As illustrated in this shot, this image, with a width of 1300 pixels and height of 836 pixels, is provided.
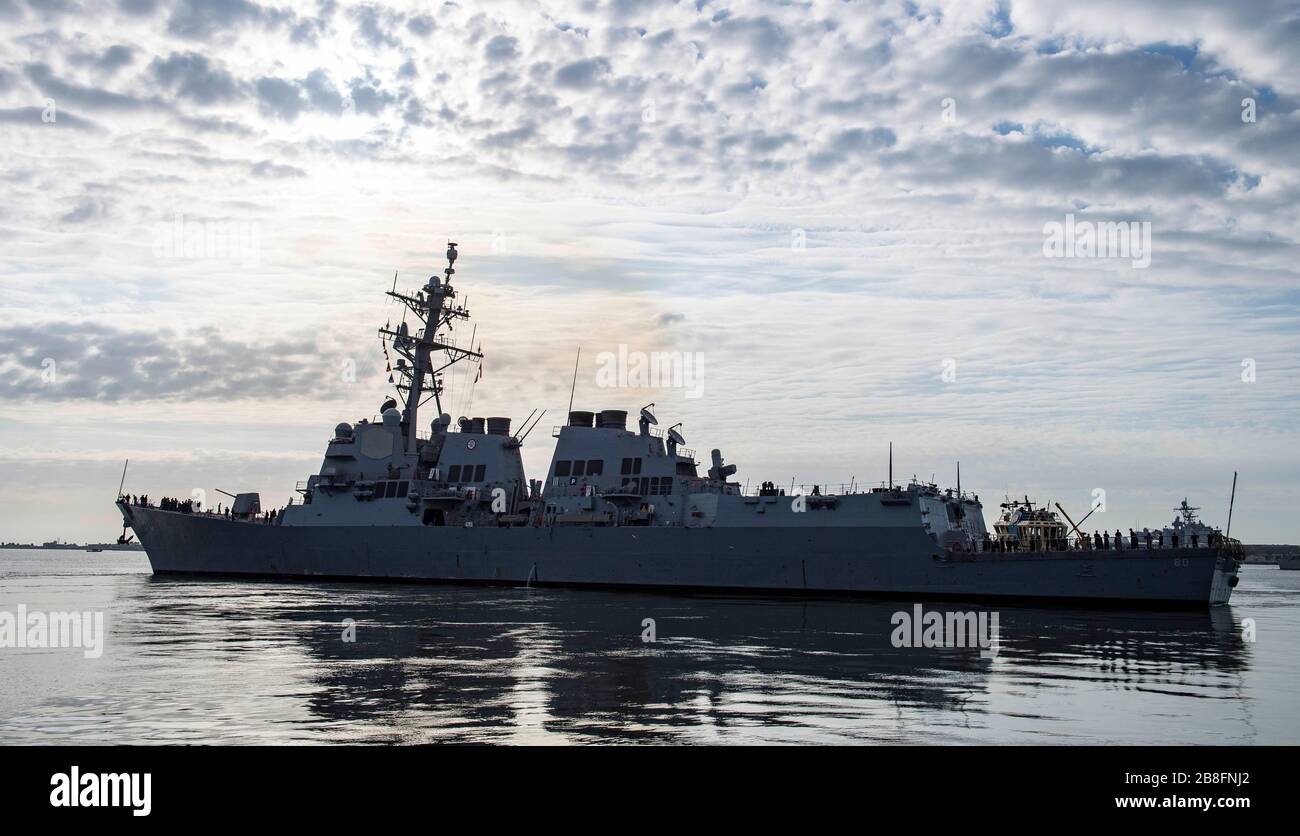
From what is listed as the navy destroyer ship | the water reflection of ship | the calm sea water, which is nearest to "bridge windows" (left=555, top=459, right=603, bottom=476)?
the navy destroyer ship

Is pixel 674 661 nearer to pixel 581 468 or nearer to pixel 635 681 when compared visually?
pixel 635 681

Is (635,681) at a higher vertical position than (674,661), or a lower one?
higher

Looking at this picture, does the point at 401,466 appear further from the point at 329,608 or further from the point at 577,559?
the point at 329,608

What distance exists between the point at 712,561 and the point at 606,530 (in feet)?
13.4

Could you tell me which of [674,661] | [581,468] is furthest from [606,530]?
[674,661]

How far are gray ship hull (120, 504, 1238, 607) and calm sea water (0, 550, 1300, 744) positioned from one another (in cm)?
396

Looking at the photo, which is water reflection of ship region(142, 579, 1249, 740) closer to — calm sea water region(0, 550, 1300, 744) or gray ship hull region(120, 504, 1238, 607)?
calm sea water region(0, 550, 1300, 744)

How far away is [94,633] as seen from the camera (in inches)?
813

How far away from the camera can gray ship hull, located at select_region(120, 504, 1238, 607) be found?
2945 cm

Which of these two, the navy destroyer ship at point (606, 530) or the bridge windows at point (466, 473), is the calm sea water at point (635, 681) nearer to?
the navy destroyer ship at point (606, 530)

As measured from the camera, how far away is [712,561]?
33.7 m
